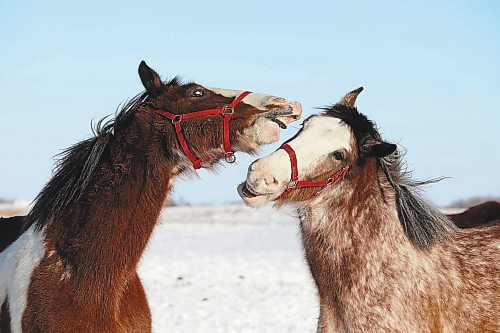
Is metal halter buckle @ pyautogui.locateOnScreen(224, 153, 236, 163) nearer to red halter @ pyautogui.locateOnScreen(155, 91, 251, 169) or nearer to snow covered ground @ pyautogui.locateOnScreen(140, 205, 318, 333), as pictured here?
red halter @ pyautogui.locateOnScreen(155, 91, 251, 169)

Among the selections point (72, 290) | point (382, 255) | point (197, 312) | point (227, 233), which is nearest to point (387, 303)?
point (382, 255)

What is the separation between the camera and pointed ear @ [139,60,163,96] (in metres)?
5.07

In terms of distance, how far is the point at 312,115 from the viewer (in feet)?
16.3

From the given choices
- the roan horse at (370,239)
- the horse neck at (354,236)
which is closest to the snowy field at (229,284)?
the horse neck at (354,236)

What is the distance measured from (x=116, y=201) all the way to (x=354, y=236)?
1583 mm

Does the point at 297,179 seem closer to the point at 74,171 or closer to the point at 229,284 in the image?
the point at 74,171

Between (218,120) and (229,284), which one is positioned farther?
(229,284)

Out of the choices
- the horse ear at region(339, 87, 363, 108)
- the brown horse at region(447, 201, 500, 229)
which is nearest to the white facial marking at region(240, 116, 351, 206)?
the horse ear at region(339, 87, 363, 108)

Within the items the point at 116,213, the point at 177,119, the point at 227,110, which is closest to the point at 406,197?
the point at 227,110

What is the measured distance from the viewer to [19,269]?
15.5 feet

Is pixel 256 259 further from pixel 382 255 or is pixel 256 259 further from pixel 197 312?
pixel 382 255

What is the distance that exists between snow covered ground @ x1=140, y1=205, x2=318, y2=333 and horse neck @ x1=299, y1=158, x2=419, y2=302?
27 cm

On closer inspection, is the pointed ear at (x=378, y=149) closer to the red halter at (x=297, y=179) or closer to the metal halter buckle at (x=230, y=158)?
the red halter at (x=297, y=179)

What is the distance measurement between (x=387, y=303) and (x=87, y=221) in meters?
2.01
